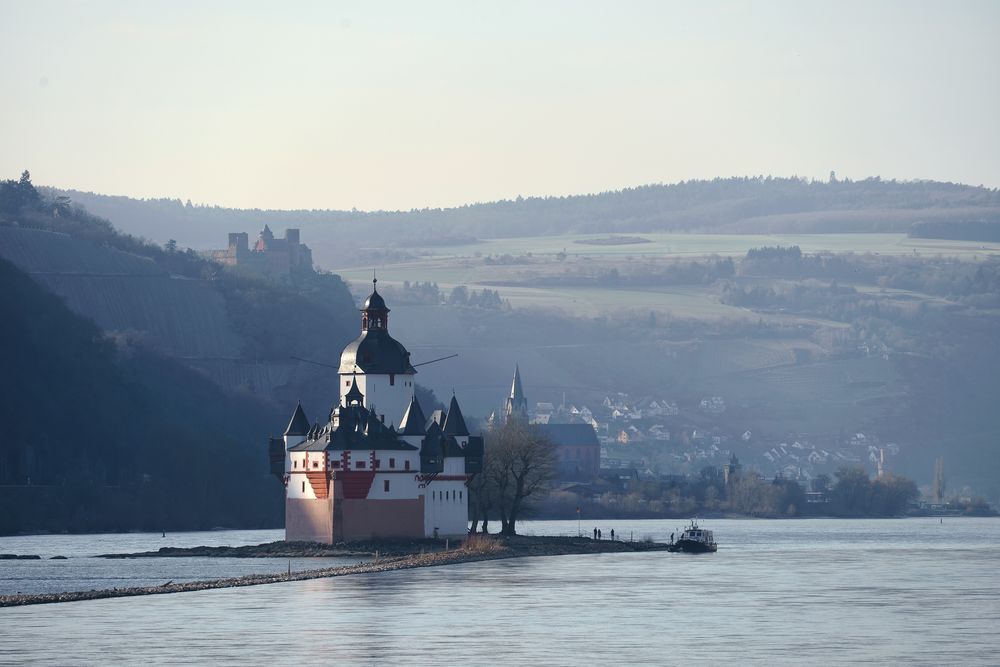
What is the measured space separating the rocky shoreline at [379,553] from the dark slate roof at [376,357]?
49.3 feet

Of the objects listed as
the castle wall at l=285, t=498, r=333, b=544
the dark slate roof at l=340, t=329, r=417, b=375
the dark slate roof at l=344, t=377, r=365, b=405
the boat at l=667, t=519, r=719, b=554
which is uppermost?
the dark slate roof at l=340, t=329, r=417, b=375

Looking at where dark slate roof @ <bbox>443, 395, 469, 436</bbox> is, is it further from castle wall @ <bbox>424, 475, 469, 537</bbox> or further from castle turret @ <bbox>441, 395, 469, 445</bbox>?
castle wall @ <bbox>424, 475, 469, 537</bbox>

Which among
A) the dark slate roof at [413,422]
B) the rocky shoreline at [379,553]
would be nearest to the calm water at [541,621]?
the rocky shoreline at [379,553]

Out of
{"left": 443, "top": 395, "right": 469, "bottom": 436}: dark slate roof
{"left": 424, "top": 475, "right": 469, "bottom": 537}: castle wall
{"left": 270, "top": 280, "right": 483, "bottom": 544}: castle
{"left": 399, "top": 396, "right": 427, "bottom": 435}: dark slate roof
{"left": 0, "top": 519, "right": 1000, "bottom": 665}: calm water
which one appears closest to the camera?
{"left": 0, "top": 519, "right": 1000, "bottom": 665}: calm water

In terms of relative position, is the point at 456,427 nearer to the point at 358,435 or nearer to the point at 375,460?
the point at 375,460

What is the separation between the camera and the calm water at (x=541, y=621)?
77.2 metres

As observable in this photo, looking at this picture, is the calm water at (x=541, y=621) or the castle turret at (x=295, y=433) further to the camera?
the castle turret at (x=295, y=433)

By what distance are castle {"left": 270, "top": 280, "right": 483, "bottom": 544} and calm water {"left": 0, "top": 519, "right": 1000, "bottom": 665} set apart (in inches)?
891

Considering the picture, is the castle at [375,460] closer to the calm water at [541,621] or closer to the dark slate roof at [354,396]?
the dark slate roof at [354,396]

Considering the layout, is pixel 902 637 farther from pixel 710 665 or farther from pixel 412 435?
pixel 412 435

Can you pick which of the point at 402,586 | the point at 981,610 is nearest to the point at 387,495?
the point at 402,586

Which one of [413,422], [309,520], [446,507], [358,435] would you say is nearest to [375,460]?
[358,435]

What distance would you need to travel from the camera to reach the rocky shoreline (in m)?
108

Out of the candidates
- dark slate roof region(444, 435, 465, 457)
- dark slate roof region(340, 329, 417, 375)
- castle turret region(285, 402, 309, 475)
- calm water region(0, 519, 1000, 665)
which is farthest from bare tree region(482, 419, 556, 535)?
calm water region(0, 519, 1000, 665)
